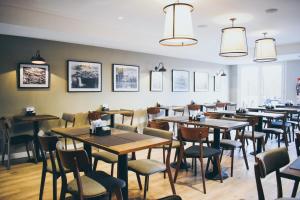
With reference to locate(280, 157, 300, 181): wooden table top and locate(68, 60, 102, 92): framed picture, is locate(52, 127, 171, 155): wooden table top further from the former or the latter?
locate(68, 60, 102, 92): framed picture

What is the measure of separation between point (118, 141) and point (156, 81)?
495 cm

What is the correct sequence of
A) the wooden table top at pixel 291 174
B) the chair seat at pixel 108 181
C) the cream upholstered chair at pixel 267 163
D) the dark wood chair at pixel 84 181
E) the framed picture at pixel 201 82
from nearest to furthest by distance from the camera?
the wooden table top at pixel 291 174 < the cream upholstered chair at pixel 267 163 < the dark wood chair at pixel 84 181 < the chair seat at pixel 108 181 < the framed picture at pixel 201 82

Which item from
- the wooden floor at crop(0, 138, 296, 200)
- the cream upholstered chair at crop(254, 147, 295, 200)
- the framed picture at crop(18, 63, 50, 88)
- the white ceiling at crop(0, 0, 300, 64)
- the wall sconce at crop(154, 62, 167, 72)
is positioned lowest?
the wooden floor at crop(0, 138, 296, 200)

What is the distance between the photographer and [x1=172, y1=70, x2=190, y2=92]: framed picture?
8047 mm

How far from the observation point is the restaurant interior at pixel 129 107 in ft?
8.55

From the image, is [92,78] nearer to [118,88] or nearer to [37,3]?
[118,88]

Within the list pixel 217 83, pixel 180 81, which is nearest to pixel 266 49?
pixel 180 81

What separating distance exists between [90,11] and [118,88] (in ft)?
9.01

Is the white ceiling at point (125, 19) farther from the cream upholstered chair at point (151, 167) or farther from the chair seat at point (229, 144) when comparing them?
the chair seat at point (229, 144)

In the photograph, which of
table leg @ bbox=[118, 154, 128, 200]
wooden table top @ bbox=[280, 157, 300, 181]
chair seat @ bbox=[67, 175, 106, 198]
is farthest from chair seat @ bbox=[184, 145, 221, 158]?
wooden table top @ bbox=[280, 157, 300, 181]

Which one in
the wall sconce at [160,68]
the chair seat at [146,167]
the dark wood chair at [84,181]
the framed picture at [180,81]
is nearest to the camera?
the dark wood chair at [84,181]

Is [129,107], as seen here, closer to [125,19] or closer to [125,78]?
[125,78]

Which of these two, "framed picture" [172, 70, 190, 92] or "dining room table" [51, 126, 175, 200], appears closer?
"dining room table" [51, 126, 175, 200]

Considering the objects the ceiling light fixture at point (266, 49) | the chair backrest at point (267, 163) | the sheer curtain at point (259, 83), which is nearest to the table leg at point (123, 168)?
the chair backrest at point (267, 163)
